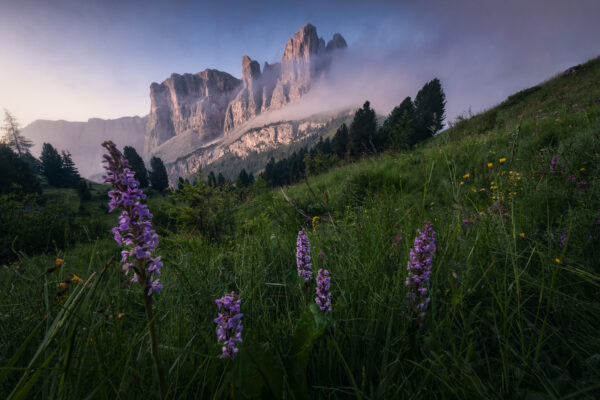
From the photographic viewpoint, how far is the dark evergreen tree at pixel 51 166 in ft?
186

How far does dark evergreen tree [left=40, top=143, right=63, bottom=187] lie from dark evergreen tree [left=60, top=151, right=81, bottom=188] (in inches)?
22.2

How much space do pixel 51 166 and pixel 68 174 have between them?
3.55 metres

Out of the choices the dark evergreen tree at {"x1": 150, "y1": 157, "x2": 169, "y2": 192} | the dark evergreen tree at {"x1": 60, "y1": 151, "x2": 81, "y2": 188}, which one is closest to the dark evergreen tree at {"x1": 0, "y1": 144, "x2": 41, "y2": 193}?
the dark evergreen tree at {"x1": 60, "y1": 151, "x2": 81, "y2": 188}

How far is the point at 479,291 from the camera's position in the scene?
162cm

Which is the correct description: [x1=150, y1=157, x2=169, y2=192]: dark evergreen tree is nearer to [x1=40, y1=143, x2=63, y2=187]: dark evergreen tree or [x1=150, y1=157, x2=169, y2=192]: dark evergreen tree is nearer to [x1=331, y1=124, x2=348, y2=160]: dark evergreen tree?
[x1=40, y1=143, x2=63, y2=187]: dark evergreen tree

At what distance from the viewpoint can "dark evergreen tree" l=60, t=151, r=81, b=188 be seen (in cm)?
5759

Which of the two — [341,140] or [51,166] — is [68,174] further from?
[341,140]

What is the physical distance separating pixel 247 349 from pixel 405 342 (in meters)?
0.92

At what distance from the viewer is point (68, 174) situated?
195ft

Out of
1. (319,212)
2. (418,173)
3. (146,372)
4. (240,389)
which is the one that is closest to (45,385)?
(146,372)

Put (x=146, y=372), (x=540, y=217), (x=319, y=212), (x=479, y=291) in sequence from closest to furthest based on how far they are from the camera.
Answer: (x=146, y=372) < (x=479, y=291) < (x=540, y=217) < (x=319, y=212)

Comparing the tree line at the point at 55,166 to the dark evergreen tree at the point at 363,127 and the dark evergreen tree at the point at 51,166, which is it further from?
the dark evergreen tree at the point at 363,127

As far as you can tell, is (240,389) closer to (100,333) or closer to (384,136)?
(100,333)

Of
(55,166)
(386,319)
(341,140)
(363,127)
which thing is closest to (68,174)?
(55,166)
